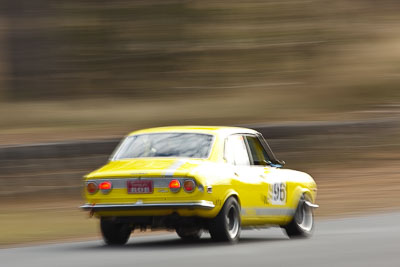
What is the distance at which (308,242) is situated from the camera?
42.4ft

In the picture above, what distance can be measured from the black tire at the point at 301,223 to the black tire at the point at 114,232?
2341 mm

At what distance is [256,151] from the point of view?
44.1 ft

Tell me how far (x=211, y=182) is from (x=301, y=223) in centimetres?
269

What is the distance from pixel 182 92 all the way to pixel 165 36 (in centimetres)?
618

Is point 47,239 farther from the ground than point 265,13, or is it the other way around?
point 265,13

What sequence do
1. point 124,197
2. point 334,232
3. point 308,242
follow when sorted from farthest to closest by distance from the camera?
point 334,232
point 308,242
point 124,197

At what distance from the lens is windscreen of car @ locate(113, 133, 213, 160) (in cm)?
1238

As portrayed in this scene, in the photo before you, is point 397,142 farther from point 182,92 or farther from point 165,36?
point 165,36

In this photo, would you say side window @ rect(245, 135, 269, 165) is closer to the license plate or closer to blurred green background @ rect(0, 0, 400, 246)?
the license plate

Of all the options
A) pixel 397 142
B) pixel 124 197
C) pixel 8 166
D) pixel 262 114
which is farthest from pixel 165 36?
pixel 124 197

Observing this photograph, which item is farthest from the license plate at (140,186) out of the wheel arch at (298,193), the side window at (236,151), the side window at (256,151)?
the wheel arch at (298,193)

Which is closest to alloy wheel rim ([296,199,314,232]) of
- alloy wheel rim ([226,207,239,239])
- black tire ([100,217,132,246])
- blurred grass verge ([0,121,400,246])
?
Answer: alloy wheel rim ([226,207,239,239])

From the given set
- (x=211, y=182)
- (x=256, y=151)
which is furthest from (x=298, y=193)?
(x=211, y=182)

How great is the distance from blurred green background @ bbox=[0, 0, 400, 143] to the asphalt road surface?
19.9 metres
